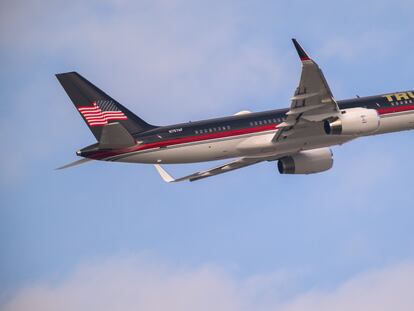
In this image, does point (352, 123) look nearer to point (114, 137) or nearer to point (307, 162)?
point (307, 162)

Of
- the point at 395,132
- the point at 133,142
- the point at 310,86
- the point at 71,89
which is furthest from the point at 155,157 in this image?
the point at 395,132

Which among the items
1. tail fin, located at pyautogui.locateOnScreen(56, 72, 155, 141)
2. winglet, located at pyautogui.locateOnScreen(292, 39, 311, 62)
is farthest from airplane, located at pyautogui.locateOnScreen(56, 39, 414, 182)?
winglet, located at pyautogui.locateOnScreen(292, 39, 311, 62)

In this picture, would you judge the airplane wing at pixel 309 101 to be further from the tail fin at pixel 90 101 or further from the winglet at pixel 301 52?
the tail fin at pixel 90 101

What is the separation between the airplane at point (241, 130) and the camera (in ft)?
231

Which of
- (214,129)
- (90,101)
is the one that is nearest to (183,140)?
(214,129)

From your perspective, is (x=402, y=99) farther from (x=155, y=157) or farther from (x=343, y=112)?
(x=155, y=157)

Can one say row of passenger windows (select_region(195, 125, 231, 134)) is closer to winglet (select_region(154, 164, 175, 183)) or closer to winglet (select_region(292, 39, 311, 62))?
winglet (select_region(154, 164, 175, 183))

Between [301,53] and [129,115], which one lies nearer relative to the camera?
[301,53]

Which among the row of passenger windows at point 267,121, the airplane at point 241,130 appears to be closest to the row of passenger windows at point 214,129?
the airplane at point 241,130

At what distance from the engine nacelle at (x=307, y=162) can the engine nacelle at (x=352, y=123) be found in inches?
194

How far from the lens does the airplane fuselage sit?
238 ft

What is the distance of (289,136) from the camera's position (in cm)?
7312

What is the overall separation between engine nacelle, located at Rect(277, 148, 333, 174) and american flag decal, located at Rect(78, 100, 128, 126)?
1243cm

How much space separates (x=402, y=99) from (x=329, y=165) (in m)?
6.92
